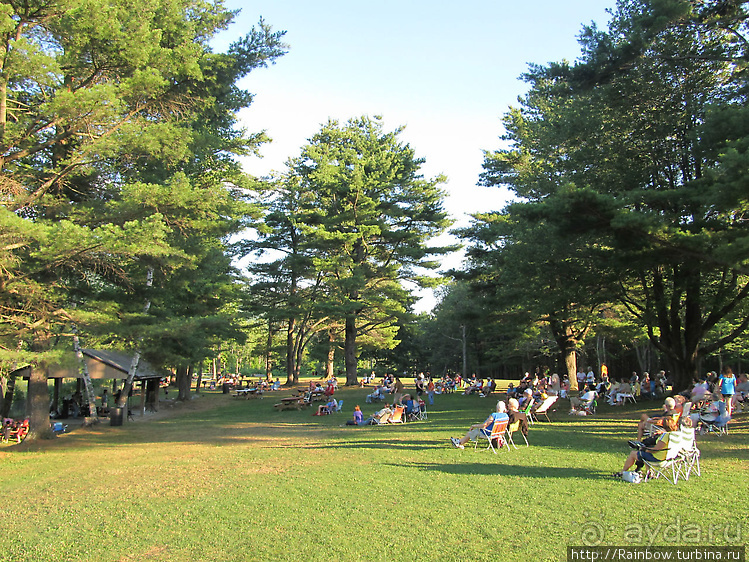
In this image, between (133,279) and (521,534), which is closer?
(521,534)

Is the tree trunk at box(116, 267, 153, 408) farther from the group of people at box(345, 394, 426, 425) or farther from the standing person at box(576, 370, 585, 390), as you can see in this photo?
the standing person at box(576, 370, 585, 390)

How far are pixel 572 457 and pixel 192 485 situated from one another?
6065 millimetres

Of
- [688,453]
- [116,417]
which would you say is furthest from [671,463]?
[116,417]

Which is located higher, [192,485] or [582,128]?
[582,128]

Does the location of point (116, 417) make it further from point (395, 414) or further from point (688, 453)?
point (688, 453)

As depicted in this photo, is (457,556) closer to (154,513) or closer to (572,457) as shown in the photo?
(154,513)

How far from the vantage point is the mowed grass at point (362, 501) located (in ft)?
15.8

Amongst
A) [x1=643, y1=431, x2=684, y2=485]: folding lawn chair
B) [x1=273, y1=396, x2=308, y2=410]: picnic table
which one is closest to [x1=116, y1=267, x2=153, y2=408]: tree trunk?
[x1=273, y1=396, x2=308, y2=410]: picnic table

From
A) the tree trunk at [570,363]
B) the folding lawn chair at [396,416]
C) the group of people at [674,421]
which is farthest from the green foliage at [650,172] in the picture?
the tree trunk at [570,363]

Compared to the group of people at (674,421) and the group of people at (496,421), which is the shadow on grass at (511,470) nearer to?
the group of people at (674,421)

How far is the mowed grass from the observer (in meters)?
4.82

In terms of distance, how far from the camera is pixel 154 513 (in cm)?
610

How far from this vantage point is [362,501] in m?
6.21

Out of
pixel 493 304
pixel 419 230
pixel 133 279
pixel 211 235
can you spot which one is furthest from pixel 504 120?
pixel 133 279
